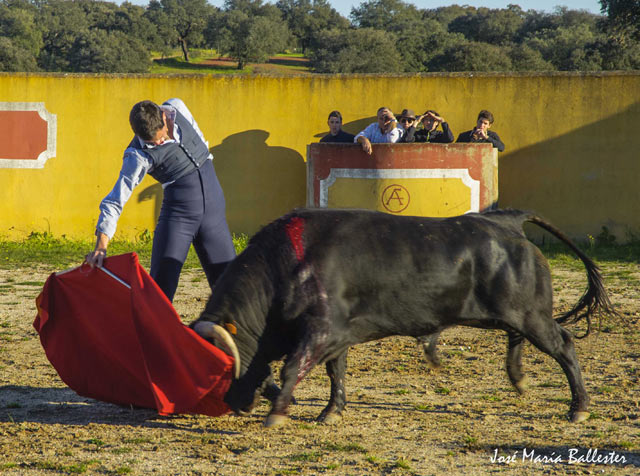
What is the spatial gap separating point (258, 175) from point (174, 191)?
23.4 feet

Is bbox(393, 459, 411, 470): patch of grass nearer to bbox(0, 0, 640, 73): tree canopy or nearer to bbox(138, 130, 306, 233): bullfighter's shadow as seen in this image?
bbox(138, 130, 306, 233): bullfighter's shadow

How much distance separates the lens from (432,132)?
35.4 ft

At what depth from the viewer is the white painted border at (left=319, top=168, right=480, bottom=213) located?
413 inches

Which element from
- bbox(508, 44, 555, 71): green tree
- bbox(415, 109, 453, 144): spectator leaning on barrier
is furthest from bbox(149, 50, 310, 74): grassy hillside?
bbox(415, 109, 453, 144): spectator leaning on barrier

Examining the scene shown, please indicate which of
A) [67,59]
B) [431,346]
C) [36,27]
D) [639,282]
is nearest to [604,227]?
[639,282]

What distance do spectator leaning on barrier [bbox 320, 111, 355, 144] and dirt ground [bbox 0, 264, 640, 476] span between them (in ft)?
17.0

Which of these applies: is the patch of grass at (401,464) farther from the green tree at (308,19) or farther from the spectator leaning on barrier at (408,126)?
the green tree at (308,19)

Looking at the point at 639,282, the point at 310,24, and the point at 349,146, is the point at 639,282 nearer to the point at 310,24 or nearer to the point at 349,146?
the point at 349,146

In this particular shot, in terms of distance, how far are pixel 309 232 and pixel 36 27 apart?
55.1 meters

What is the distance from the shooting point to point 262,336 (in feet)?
14.4

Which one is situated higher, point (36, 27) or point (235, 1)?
point (235, 1)

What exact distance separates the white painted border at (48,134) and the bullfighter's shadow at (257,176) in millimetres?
1557

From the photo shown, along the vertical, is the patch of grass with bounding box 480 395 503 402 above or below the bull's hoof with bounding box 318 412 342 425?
below

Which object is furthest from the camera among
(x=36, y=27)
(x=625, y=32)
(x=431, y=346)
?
(x=36, y=27)
